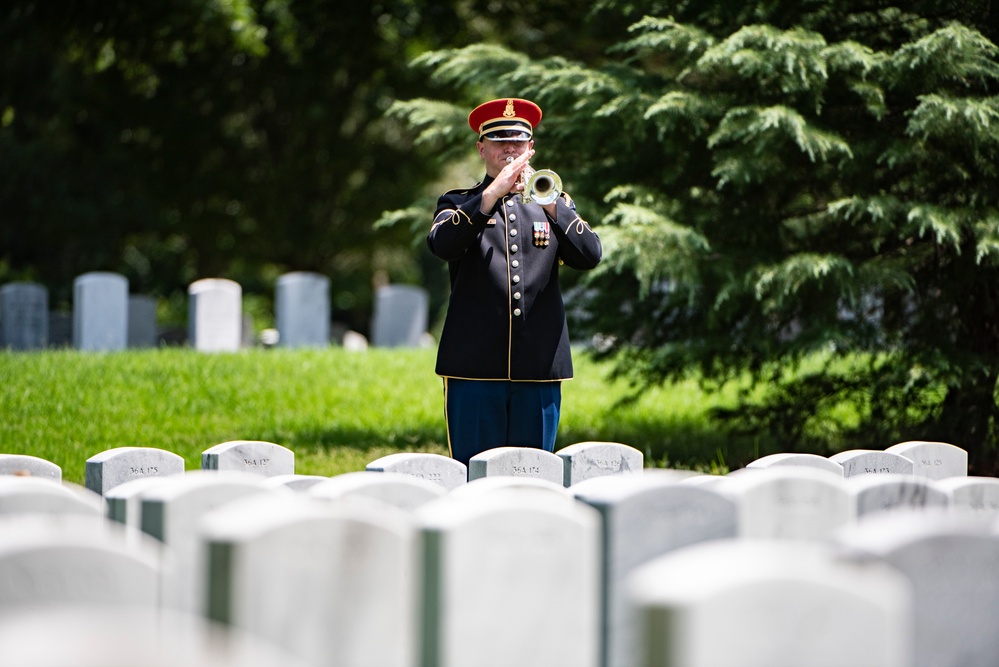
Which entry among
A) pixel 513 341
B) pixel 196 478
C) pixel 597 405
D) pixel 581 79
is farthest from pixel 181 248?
pixel 196 478

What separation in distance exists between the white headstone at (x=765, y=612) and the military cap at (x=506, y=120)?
301 centimetres

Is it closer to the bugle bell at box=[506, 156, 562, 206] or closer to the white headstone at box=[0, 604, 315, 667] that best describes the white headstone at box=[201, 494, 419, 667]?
the white headstone at box=[0, 604, 315, 667]

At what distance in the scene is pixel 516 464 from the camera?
12.8 feet

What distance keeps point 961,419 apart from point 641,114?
2.83 m

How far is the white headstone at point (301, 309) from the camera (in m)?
13.7

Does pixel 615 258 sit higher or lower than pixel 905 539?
higher

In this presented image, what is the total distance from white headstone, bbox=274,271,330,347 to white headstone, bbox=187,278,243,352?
105cm

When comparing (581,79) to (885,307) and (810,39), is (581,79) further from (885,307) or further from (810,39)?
(885,307)

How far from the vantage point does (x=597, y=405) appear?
9.52 meters

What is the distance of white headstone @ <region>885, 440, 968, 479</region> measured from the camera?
4.36m

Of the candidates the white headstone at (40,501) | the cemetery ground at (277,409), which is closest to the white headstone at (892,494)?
the white headstone at (40,501)

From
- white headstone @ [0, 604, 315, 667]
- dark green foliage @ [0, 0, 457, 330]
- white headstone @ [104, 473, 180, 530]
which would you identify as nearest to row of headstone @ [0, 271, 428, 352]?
dark green foliage @ [0, 0, 457, 330]

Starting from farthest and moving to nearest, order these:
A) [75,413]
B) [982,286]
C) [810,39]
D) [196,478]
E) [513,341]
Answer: [75,413], [982,286], [810,39], [513,341], [196,478]

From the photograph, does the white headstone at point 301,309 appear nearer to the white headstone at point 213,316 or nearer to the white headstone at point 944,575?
the white headstone at point 213,316
